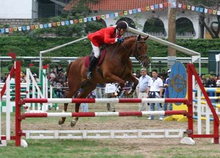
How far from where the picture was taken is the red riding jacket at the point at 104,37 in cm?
1083

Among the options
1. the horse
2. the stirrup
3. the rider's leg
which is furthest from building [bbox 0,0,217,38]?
the horse

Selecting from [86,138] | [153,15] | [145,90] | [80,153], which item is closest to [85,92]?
[86,138]

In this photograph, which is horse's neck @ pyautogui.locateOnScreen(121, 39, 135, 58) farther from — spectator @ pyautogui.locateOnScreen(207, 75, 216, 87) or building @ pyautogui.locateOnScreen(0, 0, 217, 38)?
building @ pyautogui.locateOnScreen(0, 0, 217, 38)

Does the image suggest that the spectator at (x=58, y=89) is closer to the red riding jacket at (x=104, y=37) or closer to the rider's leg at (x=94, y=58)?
the rider's leg at (x=94, y=58)

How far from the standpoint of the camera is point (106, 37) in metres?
10.9

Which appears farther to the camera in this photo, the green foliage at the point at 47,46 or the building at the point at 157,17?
the building at the point at 157,17

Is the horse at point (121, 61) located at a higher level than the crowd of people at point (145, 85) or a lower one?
higher

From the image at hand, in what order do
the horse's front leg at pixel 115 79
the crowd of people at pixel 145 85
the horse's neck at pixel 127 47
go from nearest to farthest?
the horse's front leg at pixel 115 79
the horse's neck at pixel 127 47
the crowd of people at pixel 145 85

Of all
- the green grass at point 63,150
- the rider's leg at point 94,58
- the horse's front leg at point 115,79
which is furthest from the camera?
the rider's leg at point 94,58

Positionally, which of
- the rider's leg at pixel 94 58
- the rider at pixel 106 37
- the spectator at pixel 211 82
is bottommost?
the spectator at pixel 211 82

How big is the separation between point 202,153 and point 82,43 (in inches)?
1218

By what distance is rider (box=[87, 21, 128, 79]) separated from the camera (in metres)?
10.8

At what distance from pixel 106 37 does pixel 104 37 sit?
0.29ft

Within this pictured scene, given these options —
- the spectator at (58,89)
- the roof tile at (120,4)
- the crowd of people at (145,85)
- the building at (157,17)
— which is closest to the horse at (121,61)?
the crowd of people at (145,85)
